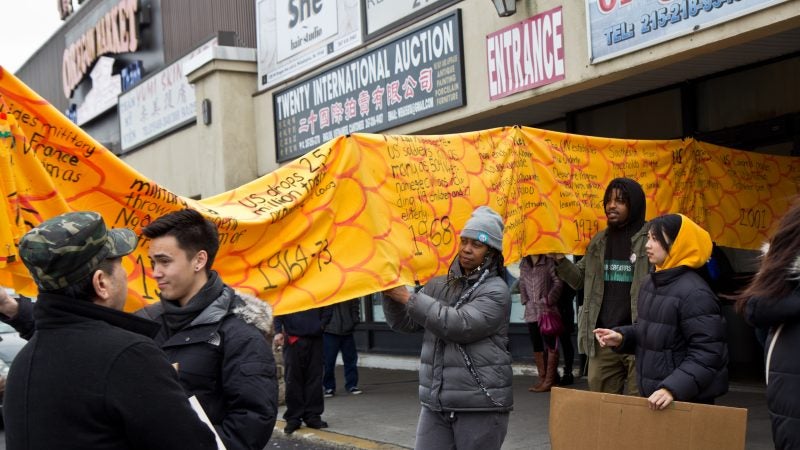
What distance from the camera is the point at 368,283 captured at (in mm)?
4805

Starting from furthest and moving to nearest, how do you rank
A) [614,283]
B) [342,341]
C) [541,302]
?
[342,341]
[541,302]
[614,283]

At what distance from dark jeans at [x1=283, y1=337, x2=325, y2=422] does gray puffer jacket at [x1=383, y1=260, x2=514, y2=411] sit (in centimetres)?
440

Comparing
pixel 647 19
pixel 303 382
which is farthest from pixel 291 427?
pixel 647 19

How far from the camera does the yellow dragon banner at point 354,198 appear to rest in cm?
405

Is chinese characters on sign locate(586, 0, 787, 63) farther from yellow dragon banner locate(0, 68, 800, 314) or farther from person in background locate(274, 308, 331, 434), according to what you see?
person in background locate(274, 308, 331, 434)

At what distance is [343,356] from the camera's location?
440 inches

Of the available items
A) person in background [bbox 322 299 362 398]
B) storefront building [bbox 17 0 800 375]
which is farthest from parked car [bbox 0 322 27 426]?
storefront building [bbox 17 0 800 375]

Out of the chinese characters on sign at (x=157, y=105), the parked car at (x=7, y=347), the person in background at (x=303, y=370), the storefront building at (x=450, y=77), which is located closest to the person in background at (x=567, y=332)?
the storefront building at (x=450, y=77)

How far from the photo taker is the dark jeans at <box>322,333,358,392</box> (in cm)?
1094

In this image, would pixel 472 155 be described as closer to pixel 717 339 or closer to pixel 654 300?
pixel 654 300

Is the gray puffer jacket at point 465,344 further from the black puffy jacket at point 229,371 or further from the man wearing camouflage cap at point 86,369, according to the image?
the man wearing camouflage cap at point 86,369

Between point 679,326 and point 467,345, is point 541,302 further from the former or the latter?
point 467,345

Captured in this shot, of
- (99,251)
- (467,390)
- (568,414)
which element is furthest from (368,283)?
(99,251)

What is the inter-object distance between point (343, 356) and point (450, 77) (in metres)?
3.81
